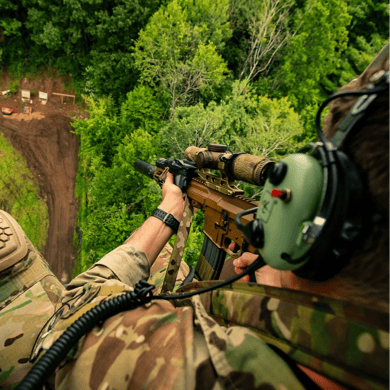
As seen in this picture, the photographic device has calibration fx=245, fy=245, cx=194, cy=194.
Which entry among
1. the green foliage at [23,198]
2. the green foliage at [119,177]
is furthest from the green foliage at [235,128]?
the green foliage at [23,198]

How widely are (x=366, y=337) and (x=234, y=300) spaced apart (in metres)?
0.43

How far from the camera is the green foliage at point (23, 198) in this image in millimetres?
10422

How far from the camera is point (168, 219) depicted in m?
2.28

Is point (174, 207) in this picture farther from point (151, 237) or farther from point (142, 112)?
point (142, 112)

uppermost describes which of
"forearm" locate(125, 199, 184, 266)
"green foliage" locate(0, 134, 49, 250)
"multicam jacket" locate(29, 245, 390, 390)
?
"multicam jacket" locate(29, 245, 390, 390)

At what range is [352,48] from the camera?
509 inches

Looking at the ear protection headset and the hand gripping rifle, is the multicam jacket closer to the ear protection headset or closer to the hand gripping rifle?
the ear protection headset

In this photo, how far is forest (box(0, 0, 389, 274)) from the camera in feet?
28.7

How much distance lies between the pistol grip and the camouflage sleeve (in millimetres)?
651

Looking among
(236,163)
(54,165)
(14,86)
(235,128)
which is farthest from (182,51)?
(236,163)

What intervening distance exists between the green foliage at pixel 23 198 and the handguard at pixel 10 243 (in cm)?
953

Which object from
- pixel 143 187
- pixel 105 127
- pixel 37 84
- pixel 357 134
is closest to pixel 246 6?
pixel 105 127

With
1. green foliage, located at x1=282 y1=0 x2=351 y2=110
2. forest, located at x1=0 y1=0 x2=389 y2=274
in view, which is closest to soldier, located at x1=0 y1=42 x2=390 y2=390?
forest, located at x1=0 y1=0 x2=389 y2=274

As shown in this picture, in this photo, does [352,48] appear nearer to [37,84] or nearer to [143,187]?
[143,187]
